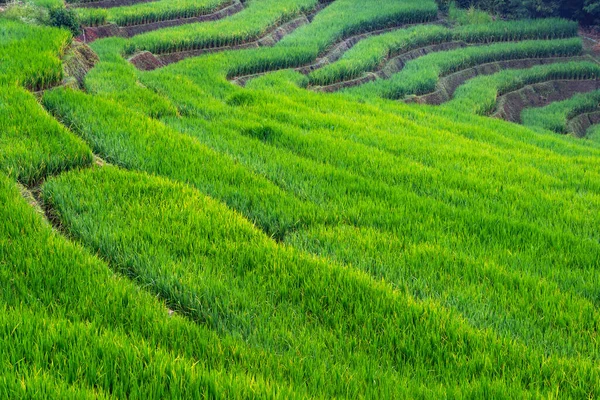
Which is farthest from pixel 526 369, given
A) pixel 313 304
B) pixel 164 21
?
pixel 164 21

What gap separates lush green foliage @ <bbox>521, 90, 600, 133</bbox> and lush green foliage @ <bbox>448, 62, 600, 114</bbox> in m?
1.01

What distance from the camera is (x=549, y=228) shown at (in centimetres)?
570

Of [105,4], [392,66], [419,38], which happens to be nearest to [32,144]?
[392,66]

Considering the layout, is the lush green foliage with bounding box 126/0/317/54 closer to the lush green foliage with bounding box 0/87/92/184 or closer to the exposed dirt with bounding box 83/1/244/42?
the exposed dirt with bounding box 83/1/244/42

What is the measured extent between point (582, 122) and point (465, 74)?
132 inches

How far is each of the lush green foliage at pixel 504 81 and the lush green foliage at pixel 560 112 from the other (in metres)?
1.01

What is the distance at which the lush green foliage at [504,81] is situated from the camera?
49.9 feet

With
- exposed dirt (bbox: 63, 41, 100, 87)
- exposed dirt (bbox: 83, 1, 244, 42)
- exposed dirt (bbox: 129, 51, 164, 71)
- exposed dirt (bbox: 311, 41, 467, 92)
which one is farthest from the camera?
exposed dirt (bbox: 83, 1, 244, 42)

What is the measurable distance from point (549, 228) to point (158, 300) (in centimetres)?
Answer: 359

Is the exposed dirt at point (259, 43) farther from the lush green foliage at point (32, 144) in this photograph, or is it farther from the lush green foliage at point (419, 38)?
the lush green foliage at point (32, 144)

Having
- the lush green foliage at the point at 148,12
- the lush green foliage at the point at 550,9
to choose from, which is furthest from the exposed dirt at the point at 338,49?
the lush green foliage at the point at 550,9

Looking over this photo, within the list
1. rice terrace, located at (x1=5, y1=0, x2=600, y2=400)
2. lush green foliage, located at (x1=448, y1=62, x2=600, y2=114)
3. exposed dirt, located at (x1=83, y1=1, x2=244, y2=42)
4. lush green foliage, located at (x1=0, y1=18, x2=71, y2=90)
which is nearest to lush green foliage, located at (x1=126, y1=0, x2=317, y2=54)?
exposed dirt, located at (x1=83, y1=1, x2=244, y2=42)

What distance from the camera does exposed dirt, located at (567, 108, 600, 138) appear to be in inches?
635

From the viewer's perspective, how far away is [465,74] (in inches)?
706
